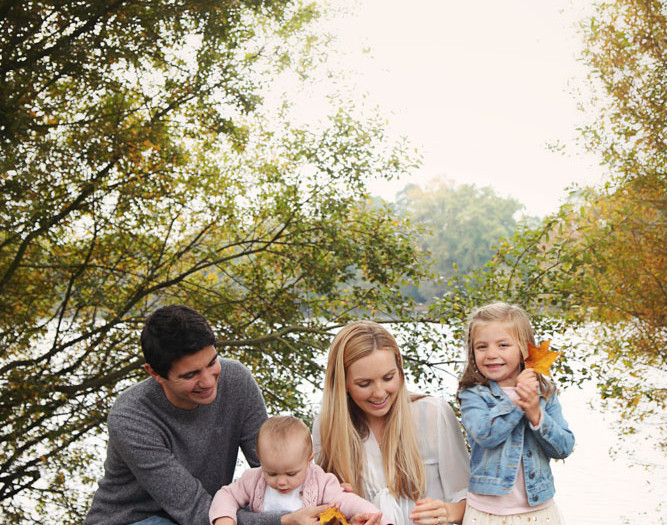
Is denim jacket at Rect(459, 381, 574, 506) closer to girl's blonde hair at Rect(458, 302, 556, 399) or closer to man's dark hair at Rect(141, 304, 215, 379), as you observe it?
girl's blonde hair at Rect(458, 302, 556, 399)

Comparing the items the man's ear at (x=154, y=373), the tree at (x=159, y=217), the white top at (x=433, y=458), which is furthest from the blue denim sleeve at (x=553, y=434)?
the tree at (x=159, y=217)

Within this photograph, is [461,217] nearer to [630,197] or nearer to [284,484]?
[630,197]

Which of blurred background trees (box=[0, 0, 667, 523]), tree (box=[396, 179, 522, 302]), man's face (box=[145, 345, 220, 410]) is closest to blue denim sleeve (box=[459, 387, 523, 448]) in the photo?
man's face (box=[145, 345, 220, 410])

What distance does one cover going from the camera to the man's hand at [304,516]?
169 centimetres

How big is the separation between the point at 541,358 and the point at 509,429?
208 mm

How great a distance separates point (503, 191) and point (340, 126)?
308 inches

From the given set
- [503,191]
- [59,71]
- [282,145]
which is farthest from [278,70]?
[503,191]

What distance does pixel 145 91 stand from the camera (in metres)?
Answer: 4.83

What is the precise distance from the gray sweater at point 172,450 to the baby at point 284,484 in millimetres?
62

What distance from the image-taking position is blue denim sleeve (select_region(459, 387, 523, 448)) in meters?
1.81

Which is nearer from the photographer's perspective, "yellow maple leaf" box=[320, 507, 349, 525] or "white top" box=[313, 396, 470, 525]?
"yellow maple leaf" box=[320, 507, 349, 525]

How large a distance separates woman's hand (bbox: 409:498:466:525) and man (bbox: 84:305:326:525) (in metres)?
0.27

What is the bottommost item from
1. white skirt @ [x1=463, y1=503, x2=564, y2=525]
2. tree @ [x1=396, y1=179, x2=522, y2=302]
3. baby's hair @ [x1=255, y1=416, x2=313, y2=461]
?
white skirt @ [x1=463, y1=503, x2=564, y2=525]

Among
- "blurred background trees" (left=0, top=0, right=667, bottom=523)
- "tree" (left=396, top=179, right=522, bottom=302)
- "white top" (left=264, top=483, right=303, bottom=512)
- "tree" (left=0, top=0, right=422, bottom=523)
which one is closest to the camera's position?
"white top" (left=264, top=483, right=303, bottom=512)
